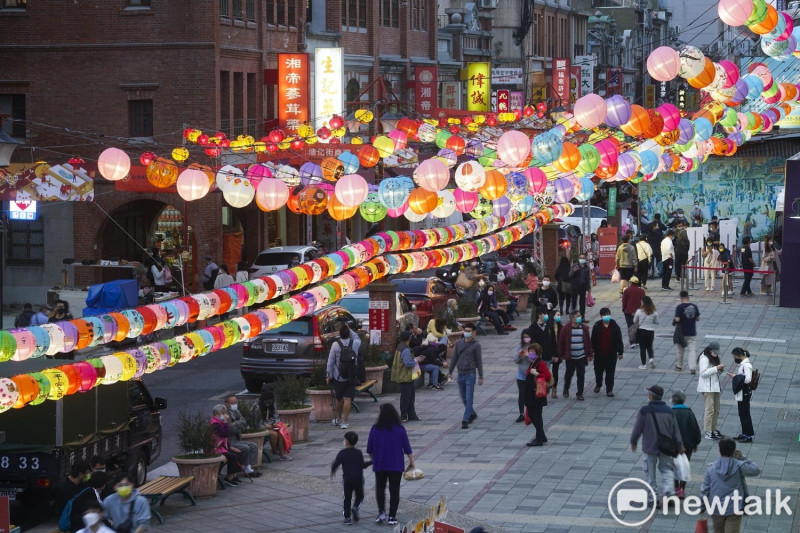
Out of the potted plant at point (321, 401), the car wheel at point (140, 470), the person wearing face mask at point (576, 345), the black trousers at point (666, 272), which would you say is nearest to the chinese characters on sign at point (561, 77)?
the black trousers at point (666, 272)

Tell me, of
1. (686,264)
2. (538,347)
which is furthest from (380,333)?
(686,264)

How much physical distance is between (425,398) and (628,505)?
8.31 metres

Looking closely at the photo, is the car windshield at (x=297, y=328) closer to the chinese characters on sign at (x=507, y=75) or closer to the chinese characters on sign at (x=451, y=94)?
the chinese characters on sign at (x=451, y=94)

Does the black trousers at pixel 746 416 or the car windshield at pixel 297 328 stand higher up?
the car windshield at pixel 297 328

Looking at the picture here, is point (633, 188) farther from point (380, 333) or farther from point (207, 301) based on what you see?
point (207, 301)

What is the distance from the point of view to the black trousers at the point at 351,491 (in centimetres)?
1773

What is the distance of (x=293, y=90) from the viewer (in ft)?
144

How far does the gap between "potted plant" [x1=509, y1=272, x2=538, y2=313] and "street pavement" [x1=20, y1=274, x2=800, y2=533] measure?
27.4 ft

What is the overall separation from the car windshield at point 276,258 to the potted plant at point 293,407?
61.9 ft

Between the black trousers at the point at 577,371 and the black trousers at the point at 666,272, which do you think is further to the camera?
the black trousers at the point at 666,272

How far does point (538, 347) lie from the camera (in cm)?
2219

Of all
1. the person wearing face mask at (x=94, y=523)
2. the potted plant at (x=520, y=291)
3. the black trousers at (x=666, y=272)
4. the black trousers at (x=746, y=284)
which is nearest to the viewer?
the person wearing face mask at (x=94, y=523)

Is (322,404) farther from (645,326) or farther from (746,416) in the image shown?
(746,416)

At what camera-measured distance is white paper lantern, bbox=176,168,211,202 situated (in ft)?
87.7
